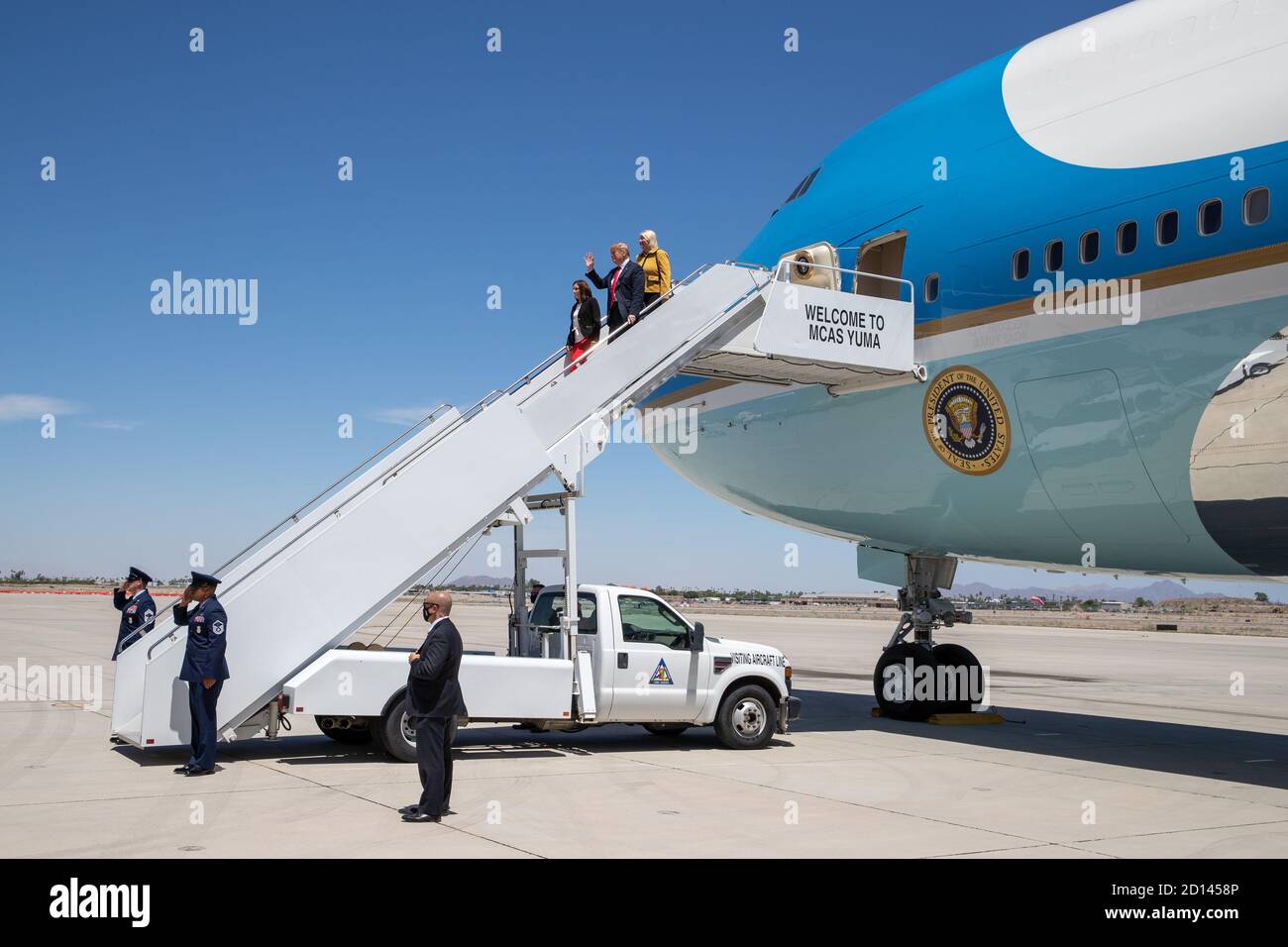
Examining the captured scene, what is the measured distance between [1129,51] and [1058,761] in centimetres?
737

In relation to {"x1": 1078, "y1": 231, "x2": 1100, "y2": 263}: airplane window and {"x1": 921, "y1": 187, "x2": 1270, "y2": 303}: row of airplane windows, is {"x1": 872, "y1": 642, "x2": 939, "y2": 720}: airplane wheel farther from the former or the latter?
{"x1": 1078, "y1": 231, "x2": 1100, "y2": 263}: airplane window

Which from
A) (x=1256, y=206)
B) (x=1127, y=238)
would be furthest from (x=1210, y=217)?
(x=1127, y=238)

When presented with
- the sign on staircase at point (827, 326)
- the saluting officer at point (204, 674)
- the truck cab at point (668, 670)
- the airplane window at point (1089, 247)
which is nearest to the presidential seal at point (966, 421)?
the sign on staircase at point (827, 326)

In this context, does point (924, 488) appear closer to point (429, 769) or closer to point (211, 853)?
point (429, 769)

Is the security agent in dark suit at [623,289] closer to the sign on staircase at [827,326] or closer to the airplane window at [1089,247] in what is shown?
the sign on staircase at [827,326]

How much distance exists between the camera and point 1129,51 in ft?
37.8

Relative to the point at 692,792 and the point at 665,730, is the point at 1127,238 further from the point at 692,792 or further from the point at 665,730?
the point at 665,730

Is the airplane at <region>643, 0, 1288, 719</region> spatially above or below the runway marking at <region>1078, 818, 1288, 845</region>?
above

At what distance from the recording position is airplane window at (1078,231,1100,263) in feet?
36.9

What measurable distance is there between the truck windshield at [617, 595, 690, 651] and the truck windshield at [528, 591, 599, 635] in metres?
0.32

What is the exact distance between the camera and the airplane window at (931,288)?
1316cm

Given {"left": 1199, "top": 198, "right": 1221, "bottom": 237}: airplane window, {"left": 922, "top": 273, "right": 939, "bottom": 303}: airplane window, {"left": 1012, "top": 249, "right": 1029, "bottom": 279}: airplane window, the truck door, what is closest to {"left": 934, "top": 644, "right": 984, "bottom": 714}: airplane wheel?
the truck door

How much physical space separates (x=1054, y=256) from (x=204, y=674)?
29.8ft
